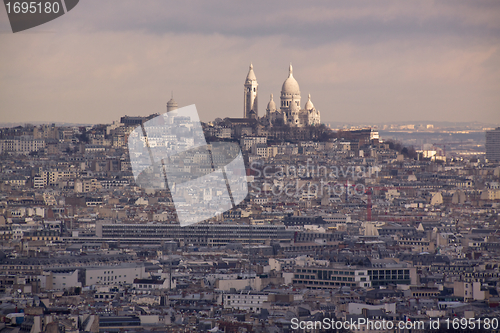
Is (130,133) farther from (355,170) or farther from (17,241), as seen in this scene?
(17,241)

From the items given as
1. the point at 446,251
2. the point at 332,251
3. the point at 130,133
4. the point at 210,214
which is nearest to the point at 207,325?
the point at 332,251

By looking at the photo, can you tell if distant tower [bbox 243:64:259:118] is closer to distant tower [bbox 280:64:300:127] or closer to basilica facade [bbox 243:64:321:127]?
basilica facade [bbox 243:64:321:127]

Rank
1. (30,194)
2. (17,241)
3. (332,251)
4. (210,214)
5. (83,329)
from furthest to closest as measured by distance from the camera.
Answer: (30,194) → (210,214) → (17,241) → (332,251) → (83,329)

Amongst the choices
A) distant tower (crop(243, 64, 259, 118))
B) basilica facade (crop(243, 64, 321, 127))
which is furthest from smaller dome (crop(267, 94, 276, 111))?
distant tower (crop(243, 64, 259, 118))

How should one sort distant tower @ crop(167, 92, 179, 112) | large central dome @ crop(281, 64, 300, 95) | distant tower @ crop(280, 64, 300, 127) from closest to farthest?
distant tower @ crop(167, 92, 179, 112) → distant tower @ crop(280, 64, 300, 127) → large central dome @ crop(281, 64, 300, 95)

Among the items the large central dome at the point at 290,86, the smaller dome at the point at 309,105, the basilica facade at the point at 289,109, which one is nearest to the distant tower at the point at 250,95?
the basilica facade at the point at 289,109

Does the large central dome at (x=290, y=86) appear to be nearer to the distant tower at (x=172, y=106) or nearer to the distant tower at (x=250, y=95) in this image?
the distant tower at (x=250, y=95)

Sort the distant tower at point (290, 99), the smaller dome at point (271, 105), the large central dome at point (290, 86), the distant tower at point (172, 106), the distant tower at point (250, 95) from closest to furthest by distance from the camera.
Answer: the distant tower at point (172, 106)
the distant tower at point (250, 95)
the distant tower at point (290, 99)
the large central dome at point (290, 86)
the smaller dome at point (271, 105)
